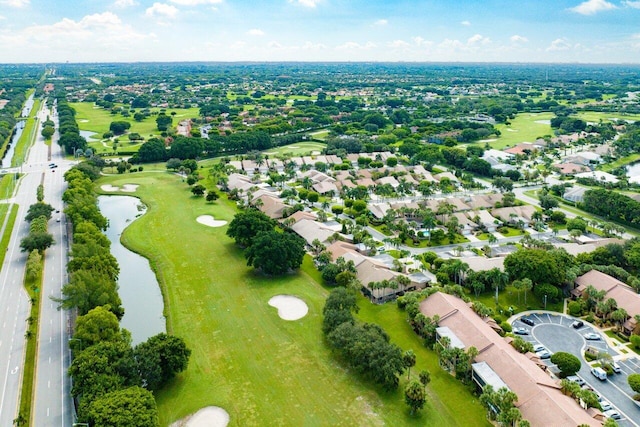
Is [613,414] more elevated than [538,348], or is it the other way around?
[538,348]

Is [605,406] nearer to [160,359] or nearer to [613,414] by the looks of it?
[613,414]

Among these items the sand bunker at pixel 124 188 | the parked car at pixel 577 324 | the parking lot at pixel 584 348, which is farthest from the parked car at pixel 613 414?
the sand bunker at pixel 124 188

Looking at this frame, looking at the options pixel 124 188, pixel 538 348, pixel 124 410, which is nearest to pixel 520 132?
pixel 124 188

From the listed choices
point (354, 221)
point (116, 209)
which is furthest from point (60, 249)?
point (354, 221)

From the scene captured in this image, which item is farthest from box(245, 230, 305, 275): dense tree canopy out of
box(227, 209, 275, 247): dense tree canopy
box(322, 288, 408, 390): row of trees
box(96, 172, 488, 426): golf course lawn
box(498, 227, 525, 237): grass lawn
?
box(498, 227, 525, 237): grass lawn

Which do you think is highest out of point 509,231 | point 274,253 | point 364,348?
point 274,253

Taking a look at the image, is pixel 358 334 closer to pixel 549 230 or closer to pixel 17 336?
pixel 17 336

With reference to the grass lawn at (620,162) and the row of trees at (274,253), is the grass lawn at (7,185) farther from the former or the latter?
the grass lawn at (620,162)

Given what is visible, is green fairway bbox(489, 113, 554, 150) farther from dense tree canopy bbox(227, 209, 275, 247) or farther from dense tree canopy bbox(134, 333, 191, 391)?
dense tree canopy bbox(134, 333, 191, 391)
